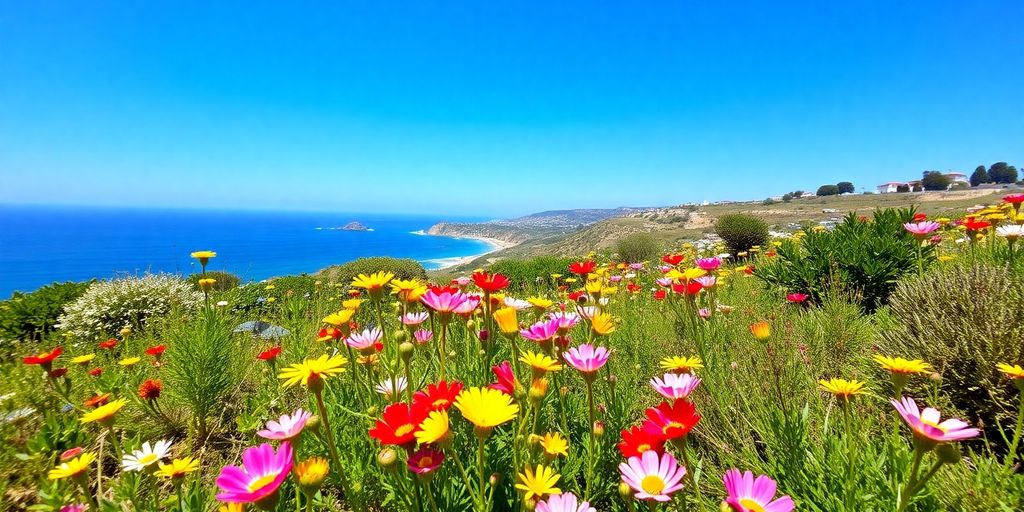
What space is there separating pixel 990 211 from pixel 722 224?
31.7 feet

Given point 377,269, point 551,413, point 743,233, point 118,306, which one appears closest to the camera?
point 551,413

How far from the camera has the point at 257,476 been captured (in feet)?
3.23

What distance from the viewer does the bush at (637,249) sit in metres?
14.5

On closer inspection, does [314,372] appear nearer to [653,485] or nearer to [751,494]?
[653,485]

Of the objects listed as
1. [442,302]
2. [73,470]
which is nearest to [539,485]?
[442,302]

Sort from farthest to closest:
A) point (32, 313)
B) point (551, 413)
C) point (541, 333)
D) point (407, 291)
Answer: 1. point (32, 313)
2. point (551, 413)
3. point (407, 291)
4. point (541, 333)

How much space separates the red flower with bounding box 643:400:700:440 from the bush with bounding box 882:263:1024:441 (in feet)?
5.63

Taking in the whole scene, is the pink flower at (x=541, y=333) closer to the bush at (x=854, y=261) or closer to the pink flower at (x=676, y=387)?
the pink flower at (x=676, y=387)

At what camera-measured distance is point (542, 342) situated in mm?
1381

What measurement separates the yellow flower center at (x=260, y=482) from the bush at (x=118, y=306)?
17.9ft

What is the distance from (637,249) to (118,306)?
1335cm

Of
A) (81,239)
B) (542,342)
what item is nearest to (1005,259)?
(542,342)

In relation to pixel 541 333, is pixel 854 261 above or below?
below

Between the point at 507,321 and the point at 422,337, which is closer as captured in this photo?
the point at 507,321
